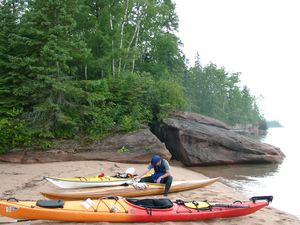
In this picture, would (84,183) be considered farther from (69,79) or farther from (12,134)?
(69,79)

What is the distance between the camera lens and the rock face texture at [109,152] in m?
16.4

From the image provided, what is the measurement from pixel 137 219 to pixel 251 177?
10.9 meters

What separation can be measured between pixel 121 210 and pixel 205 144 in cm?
1346

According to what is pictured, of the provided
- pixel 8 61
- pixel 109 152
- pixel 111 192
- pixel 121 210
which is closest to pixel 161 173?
pixel 111 192

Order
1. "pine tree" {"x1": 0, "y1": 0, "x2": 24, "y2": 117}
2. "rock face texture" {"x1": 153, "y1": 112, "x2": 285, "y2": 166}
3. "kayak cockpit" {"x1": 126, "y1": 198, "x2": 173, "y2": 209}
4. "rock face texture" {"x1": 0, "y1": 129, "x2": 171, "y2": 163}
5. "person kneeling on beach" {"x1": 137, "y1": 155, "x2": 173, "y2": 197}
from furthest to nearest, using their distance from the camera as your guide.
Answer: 1. "rock face texture" {"x1": 153, "y1": 112, "x2": 285, "y2": 166}
2. "pine tree" {"x1": 0, "y1": 0, "x2": 24, "y2": 117}
3. "rock face texture" {"x1": 0, "y1": 129, "x2": 171, "y2": 163}
4. "person kneeling on beach" {"x1": 137, "y1": 155, "x2": 173, "y2": 197}
5. "kayak cockpit" {"x1": 126, "y1": 198, "x2": 173, "y2": 209}

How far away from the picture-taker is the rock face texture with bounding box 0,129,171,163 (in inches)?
645

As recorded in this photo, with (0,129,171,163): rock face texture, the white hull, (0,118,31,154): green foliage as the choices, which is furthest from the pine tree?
the white hull

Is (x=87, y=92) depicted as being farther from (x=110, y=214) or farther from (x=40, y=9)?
(x=110, y=214)

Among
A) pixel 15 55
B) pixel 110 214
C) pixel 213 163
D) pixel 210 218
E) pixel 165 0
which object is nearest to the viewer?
pixel 110 214

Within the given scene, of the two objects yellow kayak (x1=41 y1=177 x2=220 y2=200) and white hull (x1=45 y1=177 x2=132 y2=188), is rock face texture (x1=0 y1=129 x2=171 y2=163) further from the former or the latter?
yellow kayak (x1=41 y1=177 x2=220 y2=200)

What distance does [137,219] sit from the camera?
7879mm

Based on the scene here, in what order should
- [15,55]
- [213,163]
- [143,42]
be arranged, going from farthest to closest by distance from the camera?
1. [143,42]
2. [213,163]
3. [15,55]

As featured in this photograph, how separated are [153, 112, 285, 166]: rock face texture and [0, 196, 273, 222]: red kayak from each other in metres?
11.2

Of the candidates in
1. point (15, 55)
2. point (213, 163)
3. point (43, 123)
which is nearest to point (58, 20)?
point (15, 55)
